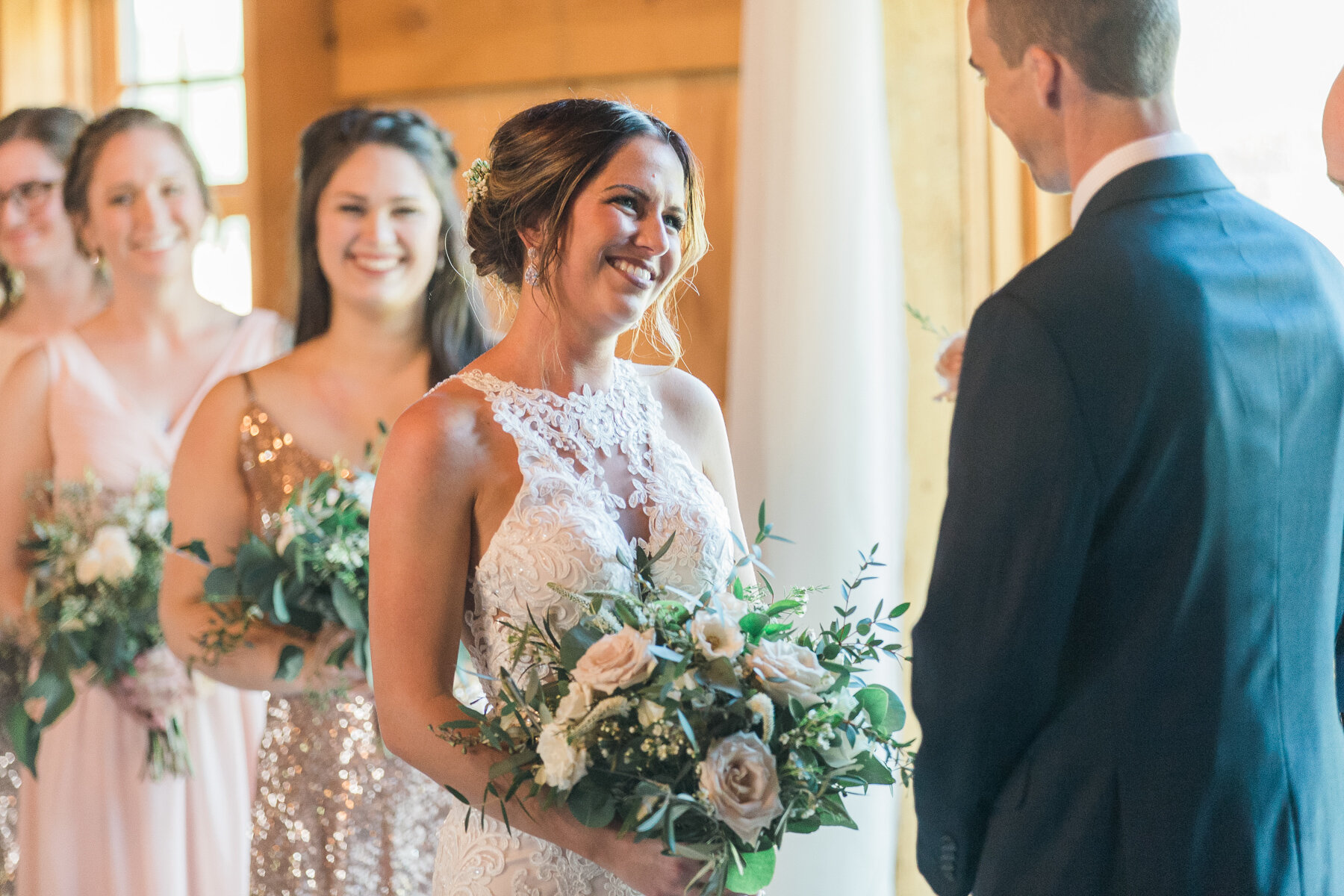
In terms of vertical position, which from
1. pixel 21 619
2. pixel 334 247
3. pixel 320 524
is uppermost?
pixel 334 247

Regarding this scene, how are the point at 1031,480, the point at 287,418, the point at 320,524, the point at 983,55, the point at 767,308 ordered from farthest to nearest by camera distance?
1. the point at 767,308
2. the point at 287,418
3. the point at 320,524
4. the point at 983,55
5. the point at 1031,480

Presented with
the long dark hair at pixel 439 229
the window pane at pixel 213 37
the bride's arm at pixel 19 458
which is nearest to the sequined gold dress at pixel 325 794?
the long dark hair at pixel 439 229

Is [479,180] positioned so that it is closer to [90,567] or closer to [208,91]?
[90,567]

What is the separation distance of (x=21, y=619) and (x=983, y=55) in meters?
2.80

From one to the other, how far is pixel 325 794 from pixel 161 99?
3024mm

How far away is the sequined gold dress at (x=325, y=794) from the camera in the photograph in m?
2.59

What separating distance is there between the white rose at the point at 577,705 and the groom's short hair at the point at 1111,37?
2.95 feet

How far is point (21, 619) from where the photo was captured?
3191 mm

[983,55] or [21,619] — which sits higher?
A: [983,55]

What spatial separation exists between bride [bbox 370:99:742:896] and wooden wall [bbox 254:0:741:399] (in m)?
1.17

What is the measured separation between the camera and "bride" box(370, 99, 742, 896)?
5.78ft

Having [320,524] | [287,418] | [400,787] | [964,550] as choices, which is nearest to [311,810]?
[400,787]

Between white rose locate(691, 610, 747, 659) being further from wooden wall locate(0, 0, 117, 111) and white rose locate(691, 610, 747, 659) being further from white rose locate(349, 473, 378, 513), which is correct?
wooden wall locate(0, 0, 117, 111)

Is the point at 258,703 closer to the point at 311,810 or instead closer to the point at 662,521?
the point at 311,810
